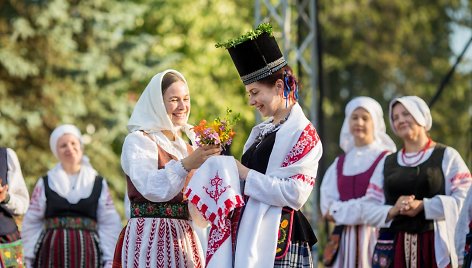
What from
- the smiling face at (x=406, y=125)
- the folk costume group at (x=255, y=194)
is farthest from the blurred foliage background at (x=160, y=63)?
the smiling face at (x=406, y=125)

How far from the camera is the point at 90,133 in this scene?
612 inches

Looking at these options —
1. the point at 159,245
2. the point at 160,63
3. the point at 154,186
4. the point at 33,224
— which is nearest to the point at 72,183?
the point at 33,224

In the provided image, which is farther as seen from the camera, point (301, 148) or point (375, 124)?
point (375, 124)

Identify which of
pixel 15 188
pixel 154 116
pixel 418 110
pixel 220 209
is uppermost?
pixel 418 110

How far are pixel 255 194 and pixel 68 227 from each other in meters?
3.04

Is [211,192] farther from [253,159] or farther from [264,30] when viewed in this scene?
[264,30]

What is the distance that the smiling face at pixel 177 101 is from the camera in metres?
5.66

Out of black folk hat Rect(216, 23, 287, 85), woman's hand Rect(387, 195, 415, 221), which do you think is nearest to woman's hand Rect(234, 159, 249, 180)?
black folk hat Rect(216, 23, 287, 85)

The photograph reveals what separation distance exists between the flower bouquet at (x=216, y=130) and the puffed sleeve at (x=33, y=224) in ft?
9.64

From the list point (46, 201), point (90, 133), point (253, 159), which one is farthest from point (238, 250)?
point (90, 133)

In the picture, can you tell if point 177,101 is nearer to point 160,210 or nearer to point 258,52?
point 160,210

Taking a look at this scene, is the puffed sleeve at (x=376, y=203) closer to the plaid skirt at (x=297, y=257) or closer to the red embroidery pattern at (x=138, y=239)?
the plaid skirt at (x=297, y=257)

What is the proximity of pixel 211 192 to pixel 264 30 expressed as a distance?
2.80ft

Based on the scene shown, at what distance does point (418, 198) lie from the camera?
22.3 feet
